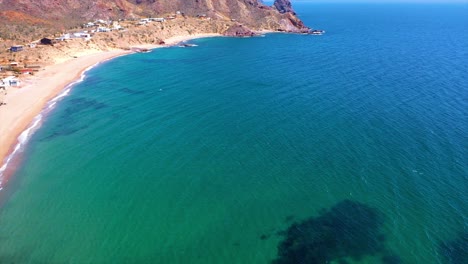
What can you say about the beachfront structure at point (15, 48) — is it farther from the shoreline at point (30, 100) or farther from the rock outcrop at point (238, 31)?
the rock outcrop at point (238, 31)

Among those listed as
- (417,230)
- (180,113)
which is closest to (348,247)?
(417,230)

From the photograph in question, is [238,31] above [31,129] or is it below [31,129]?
above

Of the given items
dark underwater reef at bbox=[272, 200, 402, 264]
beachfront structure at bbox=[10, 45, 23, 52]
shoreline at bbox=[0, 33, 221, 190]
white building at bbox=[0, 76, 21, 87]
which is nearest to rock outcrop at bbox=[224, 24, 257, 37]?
shoreline at bbox=[0, 33, 221, 190]

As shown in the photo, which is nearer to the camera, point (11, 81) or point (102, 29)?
point (11, 81)

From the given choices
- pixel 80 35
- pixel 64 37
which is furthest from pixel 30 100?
pixel 80 35

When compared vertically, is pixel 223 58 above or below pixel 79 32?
below

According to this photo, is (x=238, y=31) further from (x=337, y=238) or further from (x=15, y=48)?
(x=337, y=238)

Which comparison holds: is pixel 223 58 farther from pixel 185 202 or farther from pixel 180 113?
pixel 185 202
